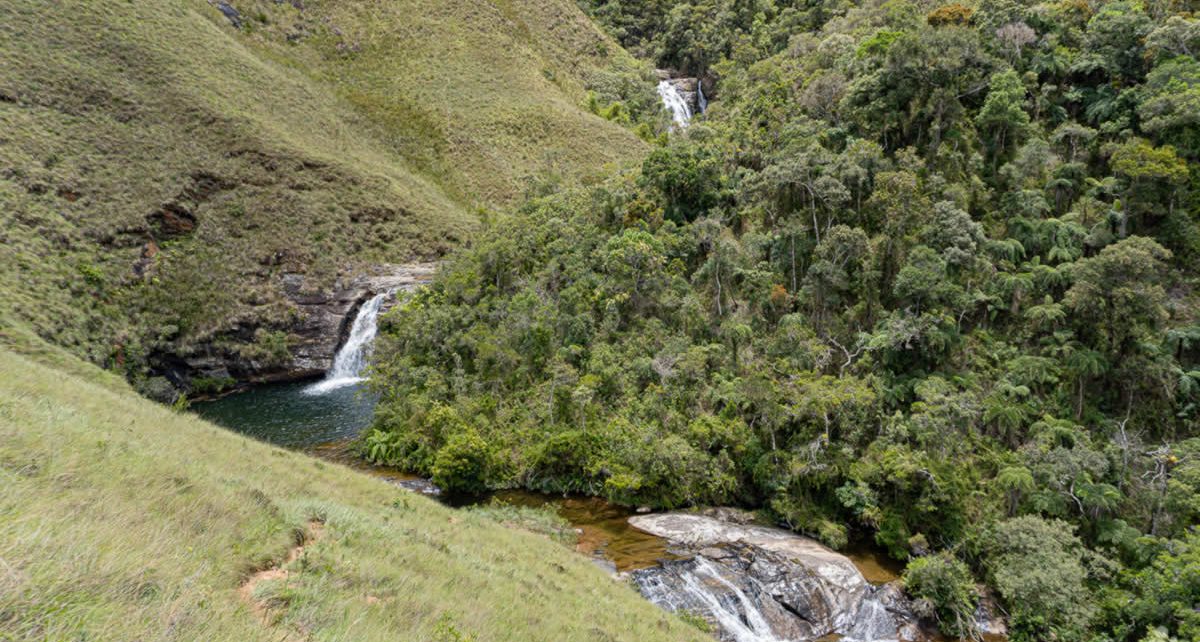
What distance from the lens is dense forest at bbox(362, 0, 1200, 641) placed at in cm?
2155

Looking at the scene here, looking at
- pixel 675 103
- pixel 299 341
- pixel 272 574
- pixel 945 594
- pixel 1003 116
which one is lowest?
pixel 945 594

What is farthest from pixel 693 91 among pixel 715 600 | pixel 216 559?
pixel 216 559

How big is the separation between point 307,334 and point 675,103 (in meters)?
67.8

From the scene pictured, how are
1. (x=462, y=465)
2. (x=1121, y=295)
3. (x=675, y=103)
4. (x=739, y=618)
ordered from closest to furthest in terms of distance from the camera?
(x=739, y=618) < (x=1121, y=295) < (x=462, y=465) < (x=675, y=103)

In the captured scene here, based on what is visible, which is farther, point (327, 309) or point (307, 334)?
point (327, 309)

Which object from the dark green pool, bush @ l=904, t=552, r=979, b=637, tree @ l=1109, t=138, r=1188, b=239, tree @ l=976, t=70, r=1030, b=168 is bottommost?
bush @ l=904, t=552, r=979, b=637

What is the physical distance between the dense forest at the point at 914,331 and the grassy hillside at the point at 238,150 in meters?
22.7

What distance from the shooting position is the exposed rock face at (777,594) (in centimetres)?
1856

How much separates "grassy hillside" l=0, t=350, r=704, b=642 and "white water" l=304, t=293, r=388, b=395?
30.9 m

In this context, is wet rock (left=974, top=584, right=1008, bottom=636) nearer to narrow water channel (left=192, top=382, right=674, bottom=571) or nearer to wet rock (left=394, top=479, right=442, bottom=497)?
narrow water channel (left=192, top=382, right=674, bottom=571)

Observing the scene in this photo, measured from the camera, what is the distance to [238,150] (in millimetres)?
59188

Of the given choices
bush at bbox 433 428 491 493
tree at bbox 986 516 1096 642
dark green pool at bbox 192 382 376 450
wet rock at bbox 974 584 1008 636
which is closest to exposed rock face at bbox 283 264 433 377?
dark green pool at bbox 192 382 376 450

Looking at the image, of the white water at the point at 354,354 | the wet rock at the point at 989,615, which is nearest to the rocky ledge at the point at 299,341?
the white water at the point at 354,354

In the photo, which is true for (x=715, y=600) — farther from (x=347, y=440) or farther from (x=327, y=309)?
(x=327, y=309)
